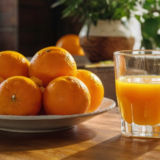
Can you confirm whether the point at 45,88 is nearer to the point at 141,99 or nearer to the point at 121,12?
the point at 141,99

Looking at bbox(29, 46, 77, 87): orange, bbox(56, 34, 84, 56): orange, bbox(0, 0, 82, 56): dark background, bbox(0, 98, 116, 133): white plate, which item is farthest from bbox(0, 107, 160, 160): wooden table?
bbox(0, 0, 82, 56): dark background

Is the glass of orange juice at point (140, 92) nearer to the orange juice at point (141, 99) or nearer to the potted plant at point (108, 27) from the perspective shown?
the orange juice at point (141, 99)

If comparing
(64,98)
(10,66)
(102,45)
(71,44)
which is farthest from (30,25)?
(64,98)

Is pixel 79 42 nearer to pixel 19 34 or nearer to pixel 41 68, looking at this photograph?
pixel 19 34

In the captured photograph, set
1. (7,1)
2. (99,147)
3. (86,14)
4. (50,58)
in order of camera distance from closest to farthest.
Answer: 1. (99,147)
2. (50,58)
3. (86,14)
4. (7,1)

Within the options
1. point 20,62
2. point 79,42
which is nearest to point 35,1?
Result: point 79,42

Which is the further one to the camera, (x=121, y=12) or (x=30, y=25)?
(x=30, y=25)
